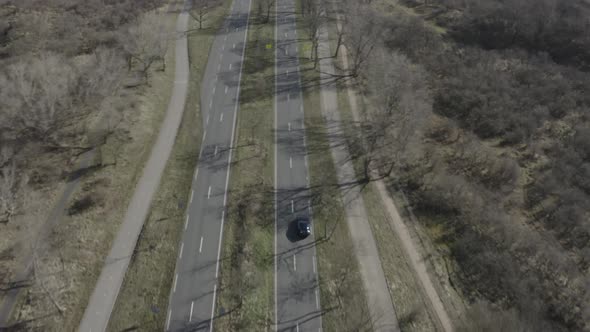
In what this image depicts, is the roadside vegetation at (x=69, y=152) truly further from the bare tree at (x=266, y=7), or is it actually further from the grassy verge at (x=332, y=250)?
→ the bare tree at (x=266, y=7)

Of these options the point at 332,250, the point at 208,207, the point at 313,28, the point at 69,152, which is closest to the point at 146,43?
the point at 69,152

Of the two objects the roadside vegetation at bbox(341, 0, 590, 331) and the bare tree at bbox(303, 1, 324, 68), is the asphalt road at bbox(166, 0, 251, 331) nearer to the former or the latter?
the bare tree at bbox(303, 1, 324, 68)

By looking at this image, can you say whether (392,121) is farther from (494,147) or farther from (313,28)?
(313,28)

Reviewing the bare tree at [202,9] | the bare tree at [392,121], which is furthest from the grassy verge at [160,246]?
the bare tree at [202,9]

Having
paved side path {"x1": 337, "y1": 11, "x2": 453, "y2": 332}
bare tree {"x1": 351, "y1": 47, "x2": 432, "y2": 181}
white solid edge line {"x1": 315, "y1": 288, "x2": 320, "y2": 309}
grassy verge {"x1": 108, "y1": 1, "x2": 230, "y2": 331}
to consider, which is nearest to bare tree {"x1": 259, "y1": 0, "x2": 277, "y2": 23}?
bare tree {"x1": 351, "y1": 47, "x2": 432, "y2": 181}

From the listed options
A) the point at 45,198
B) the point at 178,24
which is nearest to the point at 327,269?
the point at 45,198

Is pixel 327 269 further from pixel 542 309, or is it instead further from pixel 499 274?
pixel 542 309
